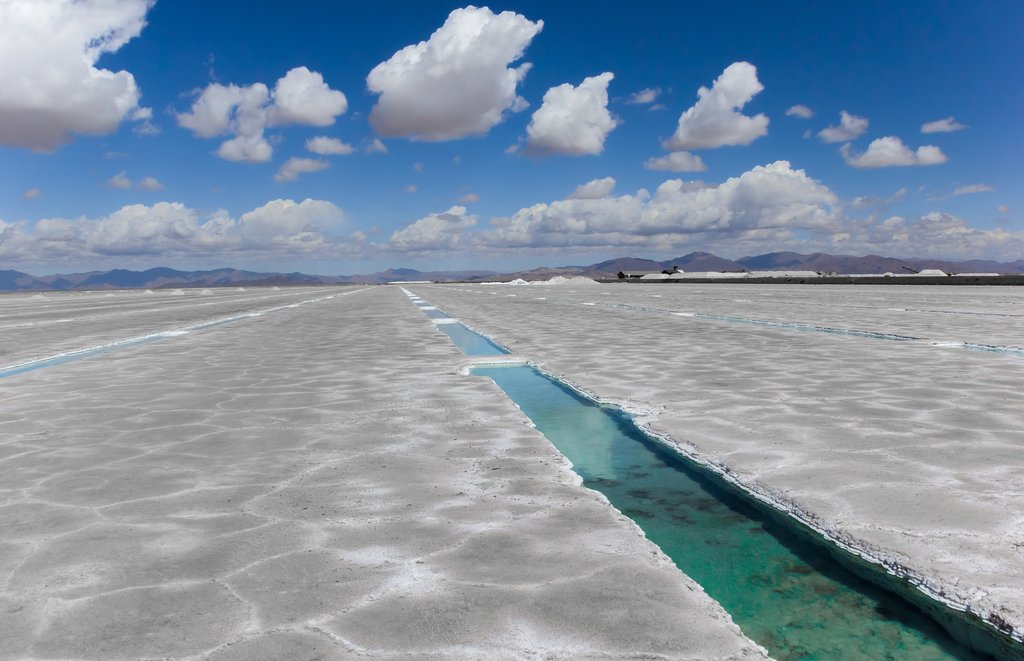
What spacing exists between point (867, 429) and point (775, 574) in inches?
109

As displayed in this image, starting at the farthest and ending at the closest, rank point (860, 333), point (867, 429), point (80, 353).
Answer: point (860, 333), point (80, 353), point (867, 429)

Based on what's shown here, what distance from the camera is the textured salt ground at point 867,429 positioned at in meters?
2.94

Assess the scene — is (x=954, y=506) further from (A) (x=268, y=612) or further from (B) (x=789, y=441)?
(A) (x=268, y=612)

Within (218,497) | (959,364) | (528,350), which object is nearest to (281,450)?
(218,497)

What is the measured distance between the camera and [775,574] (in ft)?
9.28

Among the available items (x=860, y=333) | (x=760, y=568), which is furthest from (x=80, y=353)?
(x=860, y=333)

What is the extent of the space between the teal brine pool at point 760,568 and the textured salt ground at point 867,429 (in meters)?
0.18


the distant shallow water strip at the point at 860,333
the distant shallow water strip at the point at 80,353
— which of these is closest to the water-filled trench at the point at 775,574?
the distant shallow water strip at the point at 860,333

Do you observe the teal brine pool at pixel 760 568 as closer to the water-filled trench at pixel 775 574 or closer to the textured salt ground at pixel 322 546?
the water-filled trench at pixel 775 574

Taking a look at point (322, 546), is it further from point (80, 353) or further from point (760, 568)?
point (80, 353)

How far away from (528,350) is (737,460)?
23.3 ft

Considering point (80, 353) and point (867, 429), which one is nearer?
point (867, 429)

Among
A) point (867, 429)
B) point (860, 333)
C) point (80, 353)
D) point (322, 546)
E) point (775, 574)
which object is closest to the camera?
point (775, 574)

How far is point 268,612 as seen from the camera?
8.04ft
